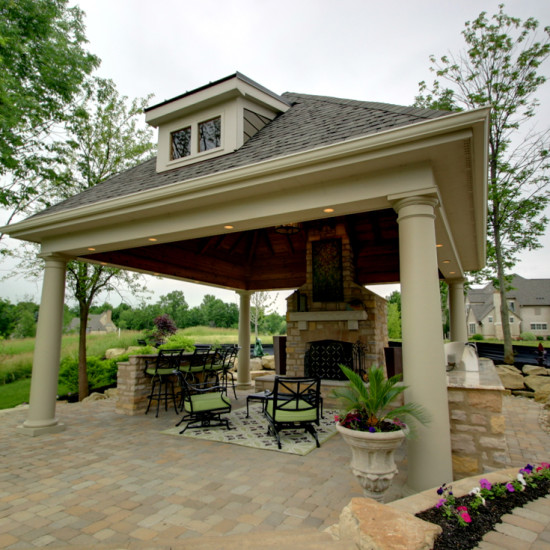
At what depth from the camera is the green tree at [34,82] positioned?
700 centimetres

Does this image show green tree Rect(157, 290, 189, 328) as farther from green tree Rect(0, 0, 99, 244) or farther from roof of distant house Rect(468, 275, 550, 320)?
green tree Rect(0, 0, 99, 244)

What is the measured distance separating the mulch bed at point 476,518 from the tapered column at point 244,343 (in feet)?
26.9

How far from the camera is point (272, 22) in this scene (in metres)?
7.08

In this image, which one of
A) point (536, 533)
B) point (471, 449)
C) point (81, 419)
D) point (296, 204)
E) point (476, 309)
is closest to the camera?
point (536, 533)

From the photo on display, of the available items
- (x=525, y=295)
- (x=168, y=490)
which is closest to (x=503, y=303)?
(x=168, y=490)

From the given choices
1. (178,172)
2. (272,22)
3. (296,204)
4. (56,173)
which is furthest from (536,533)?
(56,173)

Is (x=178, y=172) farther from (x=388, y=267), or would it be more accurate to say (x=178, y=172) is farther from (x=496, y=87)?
(x=496, y=87)

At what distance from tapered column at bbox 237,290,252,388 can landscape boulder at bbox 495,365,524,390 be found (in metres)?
6.92

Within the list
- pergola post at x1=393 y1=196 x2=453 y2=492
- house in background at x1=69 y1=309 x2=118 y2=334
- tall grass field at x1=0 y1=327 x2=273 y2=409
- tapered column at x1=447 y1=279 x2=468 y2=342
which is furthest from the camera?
house in background at x1=69 y1=309 x2=118 y2=334

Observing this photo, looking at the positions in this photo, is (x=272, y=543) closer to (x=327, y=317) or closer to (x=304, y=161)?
(x=304, y=161)

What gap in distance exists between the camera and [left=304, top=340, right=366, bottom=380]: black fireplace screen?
7520mm

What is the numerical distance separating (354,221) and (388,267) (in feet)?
4.68

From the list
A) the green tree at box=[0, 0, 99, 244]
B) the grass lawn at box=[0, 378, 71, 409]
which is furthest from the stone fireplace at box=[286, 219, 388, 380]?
the grass lawn at box=[0, 378, 71, 409]

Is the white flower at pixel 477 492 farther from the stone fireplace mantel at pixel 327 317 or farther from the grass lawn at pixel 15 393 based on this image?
the grass lawn at pixel 15 393
